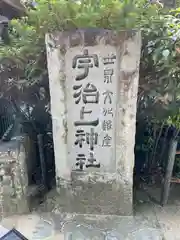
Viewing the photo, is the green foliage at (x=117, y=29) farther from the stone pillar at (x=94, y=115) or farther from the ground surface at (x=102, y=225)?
the ground surface at (x=102, y=225)

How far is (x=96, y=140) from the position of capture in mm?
2791

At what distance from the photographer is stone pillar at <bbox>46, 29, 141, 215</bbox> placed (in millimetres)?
2523

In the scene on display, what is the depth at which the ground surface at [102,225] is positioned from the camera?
9.28 feet

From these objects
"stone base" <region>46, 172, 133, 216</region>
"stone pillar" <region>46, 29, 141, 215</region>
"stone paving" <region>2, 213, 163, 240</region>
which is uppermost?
"stone pillar" <region>46, 29, 141, 215</region>

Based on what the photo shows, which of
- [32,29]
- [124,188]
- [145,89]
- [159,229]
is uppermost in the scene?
[32,29]

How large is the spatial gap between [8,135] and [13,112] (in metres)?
0.46

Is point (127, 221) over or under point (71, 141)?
under

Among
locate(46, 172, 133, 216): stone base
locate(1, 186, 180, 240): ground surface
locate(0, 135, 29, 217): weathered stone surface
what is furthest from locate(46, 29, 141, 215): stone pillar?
locate(0, 135, 29, 217): weathered stone surface

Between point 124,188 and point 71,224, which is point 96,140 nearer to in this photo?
point 124,188

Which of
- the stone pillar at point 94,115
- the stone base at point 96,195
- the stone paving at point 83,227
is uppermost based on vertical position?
the stone pillar at point 94,115

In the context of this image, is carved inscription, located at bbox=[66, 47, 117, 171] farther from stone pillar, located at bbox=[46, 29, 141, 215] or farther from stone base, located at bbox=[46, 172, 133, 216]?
stone base, located at bbox=[46, 172, 133, 216]

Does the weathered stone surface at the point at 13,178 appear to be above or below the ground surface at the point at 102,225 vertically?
above

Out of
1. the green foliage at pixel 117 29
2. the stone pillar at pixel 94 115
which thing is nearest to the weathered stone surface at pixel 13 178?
the stone pillar at pixel 94 115

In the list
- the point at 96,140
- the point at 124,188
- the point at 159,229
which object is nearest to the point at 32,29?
the point at 96,140
